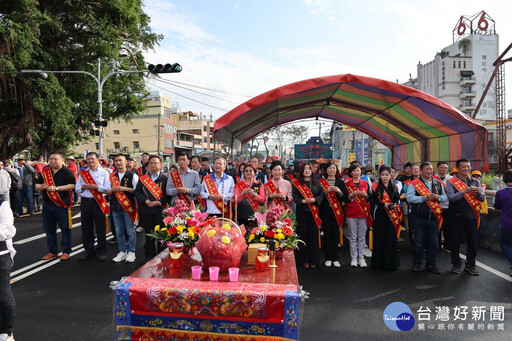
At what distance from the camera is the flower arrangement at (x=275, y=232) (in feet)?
10.6

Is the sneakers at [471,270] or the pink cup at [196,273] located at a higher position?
the pink cup at [196,273]

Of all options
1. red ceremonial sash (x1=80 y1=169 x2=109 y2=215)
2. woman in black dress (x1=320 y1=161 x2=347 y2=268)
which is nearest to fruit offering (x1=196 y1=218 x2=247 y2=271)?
woman in black dress (x1=320 y1=161 x2=347 y2=268)

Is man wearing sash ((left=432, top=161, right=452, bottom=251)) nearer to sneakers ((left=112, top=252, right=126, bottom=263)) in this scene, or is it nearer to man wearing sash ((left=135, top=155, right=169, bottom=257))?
man wearing sash ((left=135, top=155, right=169, bottom=257))

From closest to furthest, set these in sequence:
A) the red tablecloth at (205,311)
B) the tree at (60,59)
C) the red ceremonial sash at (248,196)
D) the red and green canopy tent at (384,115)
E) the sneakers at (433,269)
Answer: the red tablecloth at (205,311)
the sneakers at (433,269)
the red ceremonial sash at (248,196)
the red and green canopy tent at (384,115)
the tree at (60,59)

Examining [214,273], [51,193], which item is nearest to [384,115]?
Result: [214,273]

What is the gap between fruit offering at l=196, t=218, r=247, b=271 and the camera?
9.14ft

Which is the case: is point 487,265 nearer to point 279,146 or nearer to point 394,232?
point 394,232

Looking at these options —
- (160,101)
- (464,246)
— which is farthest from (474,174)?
(160,101)

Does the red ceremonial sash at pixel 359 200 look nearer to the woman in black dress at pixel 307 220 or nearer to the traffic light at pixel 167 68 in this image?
the woman in black dress at pixel 307 220

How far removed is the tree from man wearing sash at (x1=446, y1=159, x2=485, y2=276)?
13609 mm

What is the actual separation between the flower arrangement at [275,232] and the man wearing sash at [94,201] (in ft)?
11.0

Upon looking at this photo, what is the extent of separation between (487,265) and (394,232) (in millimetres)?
1743

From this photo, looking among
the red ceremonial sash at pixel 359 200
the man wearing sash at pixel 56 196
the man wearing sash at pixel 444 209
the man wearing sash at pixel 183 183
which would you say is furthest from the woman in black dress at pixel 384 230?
the man wearing sash at pixel 56 196

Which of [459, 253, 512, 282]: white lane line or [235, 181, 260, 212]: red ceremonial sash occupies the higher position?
[235, 181, 260, 212]: red ceremonial sash
